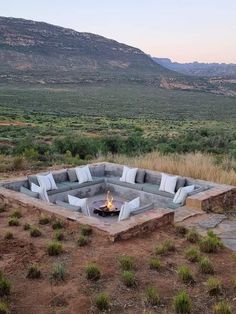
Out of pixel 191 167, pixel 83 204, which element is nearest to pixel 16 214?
pixel 83 204

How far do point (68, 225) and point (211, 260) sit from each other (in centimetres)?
259

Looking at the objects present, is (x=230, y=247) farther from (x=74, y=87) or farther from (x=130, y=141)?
(x=74, y=87)

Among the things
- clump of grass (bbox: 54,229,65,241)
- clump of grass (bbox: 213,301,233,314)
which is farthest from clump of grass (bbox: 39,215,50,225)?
clump of grass (bbox: 213,301,233,314)

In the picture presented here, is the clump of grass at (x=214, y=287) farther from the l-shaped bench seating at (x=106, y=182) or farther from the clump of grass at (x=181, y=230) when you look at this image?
the l-shaped bench seating at (x=106, y=182)

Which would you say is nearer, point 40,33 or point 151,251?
point 151,251

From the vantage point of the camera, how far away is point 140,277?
5531 millimetres

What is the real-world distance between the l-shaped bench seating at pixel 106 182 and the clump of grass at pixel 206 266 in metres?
3.78

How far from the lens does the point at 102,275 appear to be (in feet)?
18.2

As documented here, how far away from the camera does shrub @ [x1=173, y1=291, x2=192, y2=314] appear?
15.1 feet

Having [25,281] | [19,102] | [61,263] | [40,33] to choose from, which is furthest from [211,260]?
[40,33]

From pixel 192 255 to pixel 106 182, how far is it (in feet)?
20.4

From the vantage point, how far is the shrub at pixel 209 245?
21.2 feet

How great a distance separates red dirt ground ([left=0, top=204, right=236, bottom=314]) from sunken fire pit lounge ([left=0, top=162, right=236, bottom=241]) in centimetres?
37

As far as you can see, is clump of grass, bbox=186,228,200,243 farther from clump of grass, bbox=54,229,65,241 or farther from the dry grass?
the dry grass
